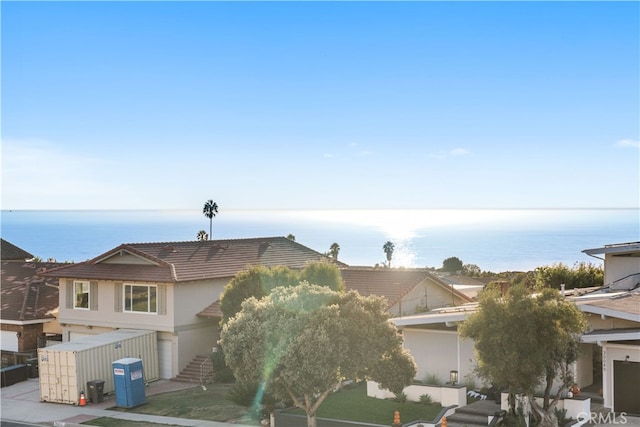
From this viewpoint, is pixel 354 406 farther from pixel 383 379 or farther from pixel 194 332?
pixel 194 332

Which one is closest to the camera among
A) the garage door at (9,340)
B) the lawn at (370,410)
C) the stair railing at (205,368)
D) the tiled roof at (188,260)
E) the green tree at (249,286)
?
the lawn at (370,410)

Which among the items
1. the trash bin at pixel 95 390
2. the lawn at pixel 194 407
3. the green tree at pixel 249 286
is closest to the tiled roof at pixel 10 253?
the trash bin at pixel 95 390

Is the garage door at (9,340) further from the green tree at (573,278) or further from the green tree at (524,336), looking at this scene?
the green tree at (573,278)

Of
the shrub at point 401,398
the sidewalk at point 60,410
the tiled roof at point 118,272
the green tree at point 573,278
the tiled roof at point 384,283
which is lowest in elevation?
the sidewalk at point 60,410

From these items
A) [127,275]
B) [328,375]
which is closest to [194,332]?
[127,275]

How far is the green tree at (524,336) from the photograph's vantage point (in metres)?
19.6

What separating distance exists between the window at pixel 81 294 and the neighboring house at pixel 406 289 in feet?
43.8

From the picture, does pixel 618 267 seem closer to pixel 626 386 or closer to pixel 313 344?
pixel 626 386

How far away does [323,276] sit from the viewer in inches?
1244

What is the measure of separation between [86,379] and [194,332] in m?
6.67

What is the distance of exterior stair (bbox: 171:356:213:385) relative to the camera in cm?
3385

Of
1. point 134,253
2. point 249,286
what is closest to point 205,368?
point 249,286

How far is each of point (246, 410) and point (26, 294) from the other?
20141 millimetres

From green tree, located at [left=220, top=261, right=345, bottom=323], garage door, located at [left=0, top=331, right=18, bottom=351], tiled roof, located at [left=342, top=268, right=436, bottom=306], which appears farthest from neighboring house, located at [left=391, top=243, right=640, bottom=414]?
garage door, located at [left=0, top=331, right=18, bottom=351]
